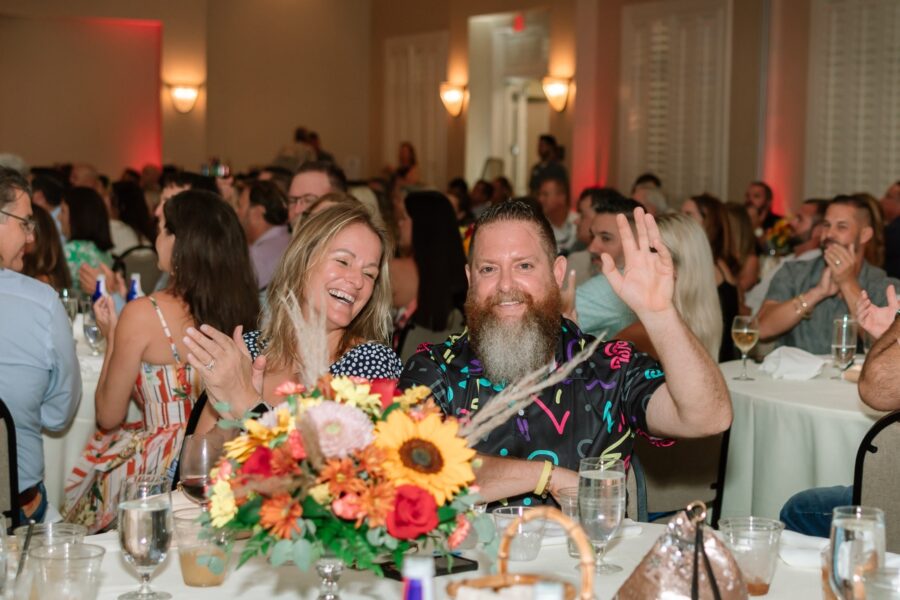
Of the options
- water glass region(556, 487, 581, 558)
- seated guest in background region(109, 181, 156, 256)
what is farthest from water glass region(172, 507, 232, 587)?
seated guest in background region(109, 181, 156, 256)

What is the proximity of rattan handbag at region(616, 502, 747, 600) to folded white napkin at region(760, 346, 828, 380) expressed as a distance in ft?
9.18

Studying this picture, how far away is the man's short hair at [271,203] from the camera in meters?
6.64

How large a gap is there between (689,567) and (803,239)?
709cm

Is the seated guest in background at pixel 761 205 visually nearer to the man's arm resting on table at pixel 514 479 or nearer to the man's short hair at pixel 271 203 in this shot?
the man's short hair at pixel 271 203

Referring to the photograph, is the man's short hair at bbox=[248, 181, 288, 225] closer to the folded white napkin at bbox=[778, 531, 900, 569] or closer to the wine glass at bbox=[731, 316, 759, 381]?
the wine glass at bbox=[731, 316, 759, 381]

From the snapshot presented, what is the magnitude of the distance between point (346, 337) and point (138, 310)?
2.77ft

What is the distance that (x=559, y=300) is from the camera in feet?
9.26

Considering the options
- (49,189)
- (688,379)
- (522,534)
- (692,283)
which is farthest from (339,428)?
(49,189)

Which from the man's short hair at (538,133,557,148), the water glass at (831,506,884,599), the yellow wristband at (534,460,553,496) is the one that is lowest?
the yellow wristband at (534,460,553,496)

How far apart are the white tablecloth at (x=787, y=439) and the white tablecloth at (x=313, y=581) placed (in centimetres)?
176

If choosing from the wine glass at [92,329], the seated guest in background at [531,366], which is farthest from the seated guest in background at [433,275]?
the seated guest in background at [531,366]

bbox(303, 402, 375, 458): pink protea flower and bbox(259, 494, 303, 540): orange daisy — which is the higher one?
bbox(303, 402, 375, 458): pink protea flower

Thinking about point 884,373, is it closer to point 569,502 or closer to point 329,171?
point 569,502

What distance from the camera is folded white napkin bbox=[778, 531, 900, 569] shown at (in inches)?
81.0
